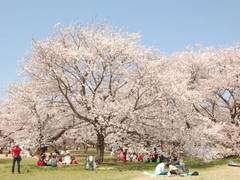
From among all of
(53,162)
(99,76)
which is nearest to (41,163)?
(53,162)

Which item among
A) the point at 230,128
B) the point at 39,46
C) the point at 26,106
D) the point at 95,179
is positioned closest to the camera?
the point at 95,179

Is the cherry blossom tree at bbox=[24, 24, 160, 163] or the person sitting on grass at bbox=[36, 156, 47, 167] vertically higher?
the cherry blossom tree at bbox=[24, 24, 160, 163]

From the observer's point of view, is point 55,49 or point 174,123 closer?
point 55,49

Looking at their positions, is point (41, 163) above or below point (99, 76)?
below

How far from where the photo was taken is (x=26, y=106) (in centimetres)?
3453

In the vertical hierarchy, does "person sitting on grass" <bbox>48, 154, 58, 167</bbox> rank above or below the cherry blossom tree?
below

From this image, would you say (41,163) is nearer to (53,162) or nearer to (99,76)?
(53,162)

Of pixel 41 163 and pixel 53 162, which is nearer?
pixel 41 163

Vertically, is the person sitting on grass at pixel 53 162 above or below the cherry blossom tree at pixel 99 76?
below

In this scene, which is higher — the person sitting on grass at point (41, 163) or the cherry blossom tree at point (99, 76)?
the cherry blossom tree at point (99, 76)

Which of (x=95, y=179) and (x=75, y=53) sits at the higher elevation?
(x=75, y=53)

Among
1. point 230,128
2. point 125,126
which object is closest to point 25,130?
point 125,126

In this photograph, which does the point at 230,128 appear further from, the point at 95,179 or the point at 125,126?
the point at 95,179

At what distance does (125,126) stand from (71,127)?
4.92m
